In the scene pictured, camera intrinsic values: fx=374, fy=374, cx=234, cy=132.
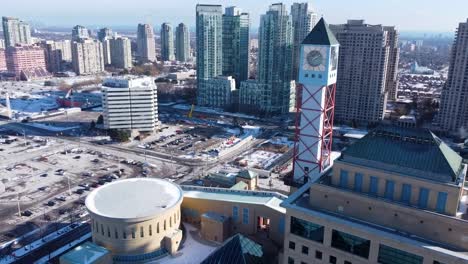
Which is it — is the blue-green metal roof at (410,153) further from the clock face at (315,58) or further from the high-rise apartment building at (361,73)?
the high-rise apartment building at (361,73)

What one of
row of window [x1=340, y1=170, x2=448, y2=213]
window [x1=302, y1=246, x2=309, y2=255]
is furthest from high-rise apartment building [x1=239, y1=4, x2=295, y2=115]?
window [x1=302, y1=246, x2=309, y2=255]

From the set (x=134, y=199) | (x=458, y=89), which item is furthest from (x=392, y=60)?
(x=134, y=199)

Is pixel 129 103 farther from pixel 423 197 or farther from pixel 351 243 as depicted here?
pixel 423 197

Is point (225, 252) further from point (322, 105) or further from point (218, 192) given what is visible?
point (322, 105)

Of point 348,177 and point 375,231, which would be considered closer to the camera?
point 375,231

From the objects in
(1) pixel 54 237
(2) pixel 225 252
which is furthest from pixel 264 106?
(2) pixel 225 252

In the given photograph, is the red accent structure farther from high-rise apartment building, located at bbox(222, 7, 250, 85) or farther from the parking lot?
high-rise apartment building, located at bbox(222, 7, 250, 85)

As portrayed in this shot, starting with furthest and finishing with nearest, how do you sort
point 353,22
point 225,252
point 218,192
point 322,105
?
point 353,22 → point 322,105 → point 218,192 → point 225,252

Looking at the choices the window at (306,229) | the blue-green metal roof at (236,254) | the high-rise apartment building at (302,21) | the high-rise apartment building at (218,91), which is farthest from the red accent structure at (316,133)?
the high-rise apartment building at (302,21)
